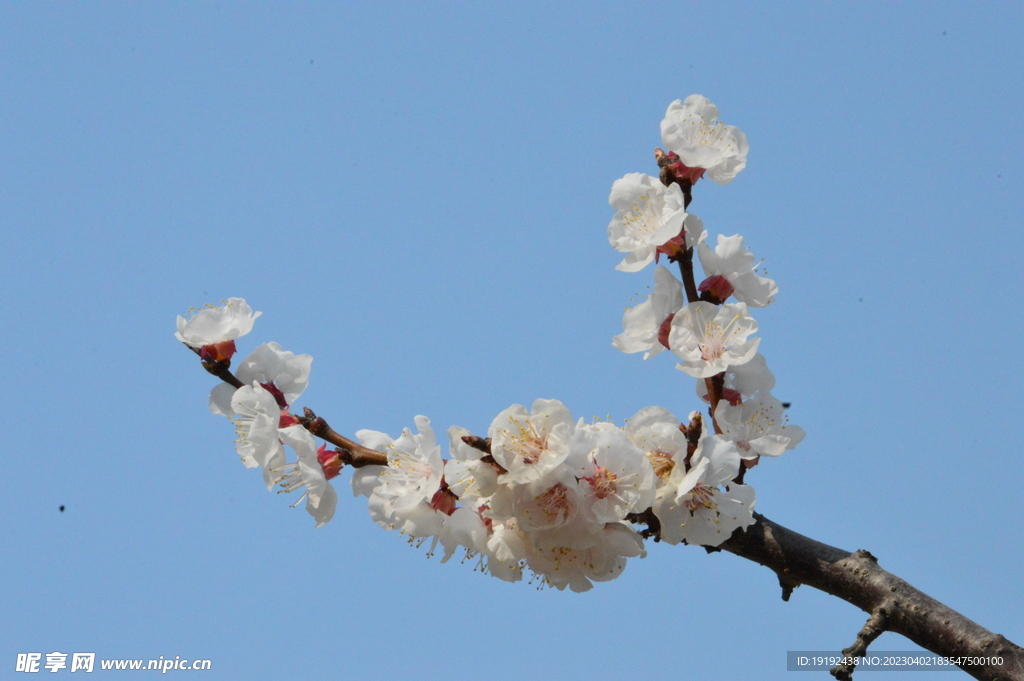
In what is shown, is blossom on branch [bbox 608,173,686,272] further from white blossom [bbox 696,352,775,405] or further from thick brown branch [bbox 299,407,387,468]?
thick brown branch [bbox 299,407,387,468]

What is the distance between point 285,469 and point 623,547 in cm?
103

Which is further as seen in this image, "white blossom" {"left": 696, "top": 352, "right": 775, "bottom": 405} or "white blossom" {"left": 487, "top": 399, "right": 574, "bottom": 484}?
"white blossom" {"left": 696, "top": 352, "right": 775, "bottom": 405}

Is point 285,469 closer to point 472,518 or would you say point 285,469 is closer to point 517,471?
point 472,518

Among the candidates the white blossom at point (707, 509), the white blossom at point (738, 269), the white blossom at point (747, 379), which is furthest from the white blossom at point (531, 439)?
the white blossom at point (738, 269)

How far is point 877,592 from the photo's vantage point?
92.9 inches

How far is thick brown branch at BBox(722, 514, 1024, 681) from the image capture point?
2248mm

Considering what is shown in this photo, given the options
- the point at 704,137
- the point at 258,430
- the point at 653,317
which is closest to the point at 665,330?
the point at 653,317

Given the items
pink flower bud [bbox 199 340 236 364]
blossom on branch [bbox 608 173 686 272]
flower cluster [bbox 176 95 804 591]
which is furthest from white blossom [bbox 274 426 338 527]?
blossom on branch [bbox 608 173 686 272]

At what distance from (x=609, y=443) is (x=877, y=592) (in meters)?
0.97

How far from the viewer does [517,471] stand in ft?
6.66

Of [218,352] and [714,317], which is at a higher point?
[218,352]

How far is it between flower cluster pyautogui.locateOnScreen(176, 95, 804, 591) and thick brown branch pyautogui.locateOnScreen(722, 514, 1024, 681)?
23cm

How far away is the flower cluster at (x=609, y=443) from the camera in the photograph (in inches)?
82.6

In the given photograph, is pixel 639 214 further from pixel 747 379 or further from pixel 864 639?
pixel 864 639
